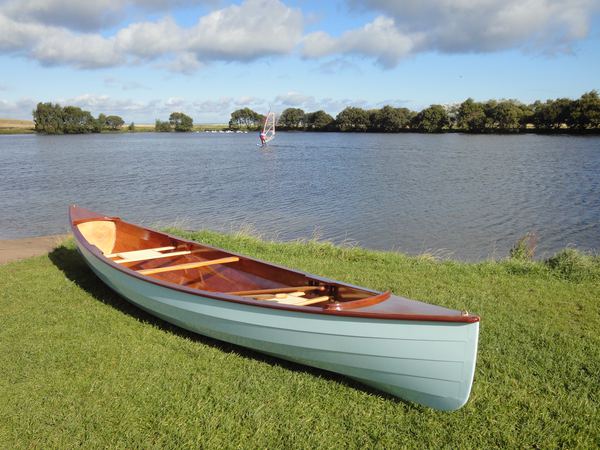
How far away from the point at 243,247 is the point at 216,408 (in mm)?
6359

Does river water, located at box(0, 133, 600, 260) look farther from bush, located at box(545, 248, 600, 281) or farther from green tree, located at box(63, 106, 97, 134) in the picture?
green tree, located at box(63, 106, 97, 134)

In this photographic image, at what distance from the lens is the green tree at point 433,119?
9824 centimetres

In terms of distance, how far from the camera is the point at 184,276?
297 inches

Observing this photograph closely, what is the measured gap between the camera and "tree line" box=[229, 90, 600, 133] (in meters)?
76.4

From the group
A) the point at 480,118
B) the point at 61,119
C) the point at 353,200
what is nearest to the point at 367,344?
the point at 353,200

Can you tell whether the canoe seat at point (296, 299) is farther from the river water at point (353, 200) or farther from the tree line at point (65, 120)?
the tree line at point (65, 120)

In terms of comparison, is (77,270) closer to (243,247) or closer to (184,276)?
(184,276)

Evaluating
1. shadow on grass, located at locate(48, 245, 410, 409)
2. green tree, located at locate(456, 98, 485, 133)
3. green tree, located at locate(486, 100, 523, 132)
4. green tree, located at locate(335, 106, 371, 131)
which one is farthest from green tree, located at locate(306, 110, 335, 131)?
shadow on grass, located at locate(48, 245, 410, 409)

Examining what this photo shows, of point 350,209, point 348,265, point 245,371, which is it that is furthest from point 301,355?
point 350,209

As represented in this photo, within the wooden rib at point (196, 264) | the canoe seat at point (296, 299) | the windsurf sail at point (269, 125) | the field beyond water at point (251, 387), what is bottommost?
the field beyond water at point (251, 387)

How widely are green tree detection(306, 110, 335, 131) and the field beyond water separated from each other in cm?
12832

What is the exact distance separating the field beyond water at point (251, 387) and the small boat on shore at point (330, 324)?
0.88 feet

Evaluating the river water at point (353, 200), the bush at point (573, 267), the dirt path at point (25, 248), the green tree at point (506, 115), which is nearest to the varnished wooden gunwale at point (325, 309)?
the dirt path at point (25, 248)

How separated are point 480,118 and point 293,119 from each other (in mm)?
63445
